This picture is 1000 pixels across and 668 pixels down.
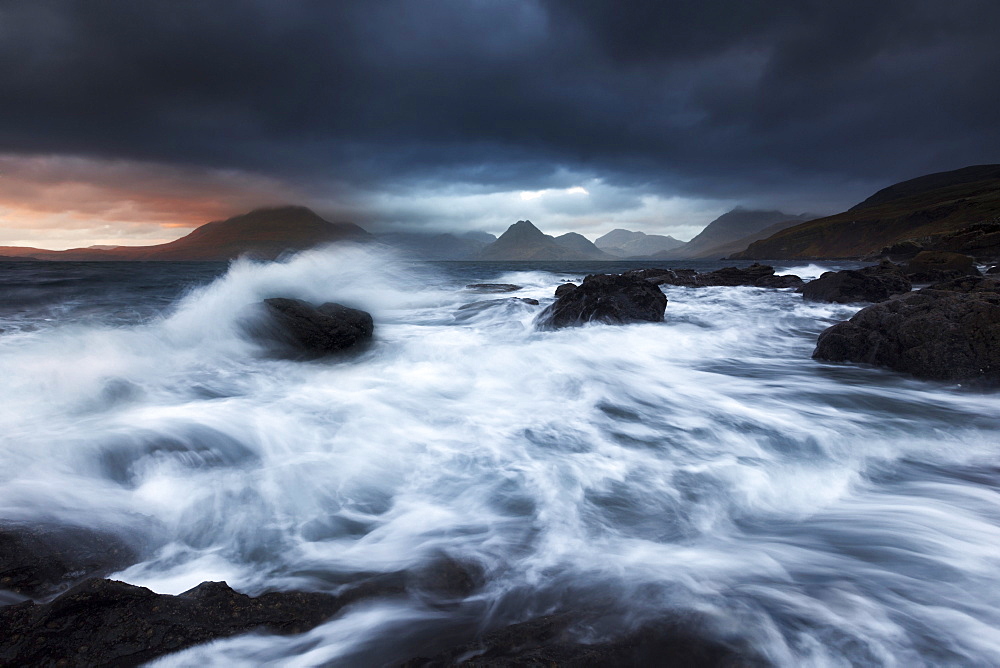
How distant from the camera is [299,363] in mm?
8531

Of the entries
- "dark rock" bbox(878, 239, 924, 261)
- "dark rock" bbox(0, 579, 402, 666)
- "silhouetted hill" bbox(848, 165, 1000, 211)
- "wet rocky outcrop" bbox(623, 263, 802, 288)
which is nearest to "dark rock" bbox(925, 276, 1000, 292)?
"wet rocky outcrop" bbox(623, 263, 802, 288)

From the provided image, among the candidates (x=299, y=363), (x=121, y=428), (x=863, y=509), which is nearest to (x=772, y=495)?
(x=863, y=509)

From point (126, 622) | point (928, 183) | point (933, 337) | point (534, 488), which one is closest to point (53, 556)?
point (126, 622)

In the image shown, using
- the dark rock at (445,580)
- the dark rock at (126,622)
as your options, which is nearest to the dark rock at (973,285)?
the dark rock at (445,580)

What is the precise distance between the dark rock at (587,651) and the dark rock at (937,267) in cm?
2857

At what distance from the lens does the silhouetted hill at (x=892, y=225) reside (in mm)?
83250

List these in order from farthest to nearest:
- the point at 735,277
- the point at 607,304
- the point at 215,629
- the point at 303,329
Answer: the point at 735,277 < the point at 607,304 < the point at 303,329 < the point at 215,629

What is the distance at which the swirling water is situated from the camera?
8.29 ft

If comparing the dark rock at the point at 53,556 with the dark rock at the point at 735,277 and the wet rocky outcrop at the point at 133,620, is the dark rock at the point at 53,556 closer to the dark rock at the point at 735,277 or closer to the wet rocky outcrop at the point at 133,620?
the wet rocky outcrop at the point at 133,620

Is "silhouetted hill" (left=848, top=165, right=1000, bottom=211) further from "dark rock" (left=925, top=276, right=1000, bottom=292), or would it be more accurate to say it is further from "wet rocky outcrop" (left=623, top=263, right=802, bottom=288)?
"dark rock" (left=925, top=276, right=1000, bottom=292)

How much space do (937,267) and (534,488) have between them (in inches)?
1190

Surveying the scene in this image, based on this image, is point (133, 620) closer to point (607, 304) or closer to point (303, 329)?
point (303, 329)

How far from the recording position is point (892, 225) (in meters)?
101

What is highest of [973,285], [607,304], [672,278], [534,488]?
[672,278]
